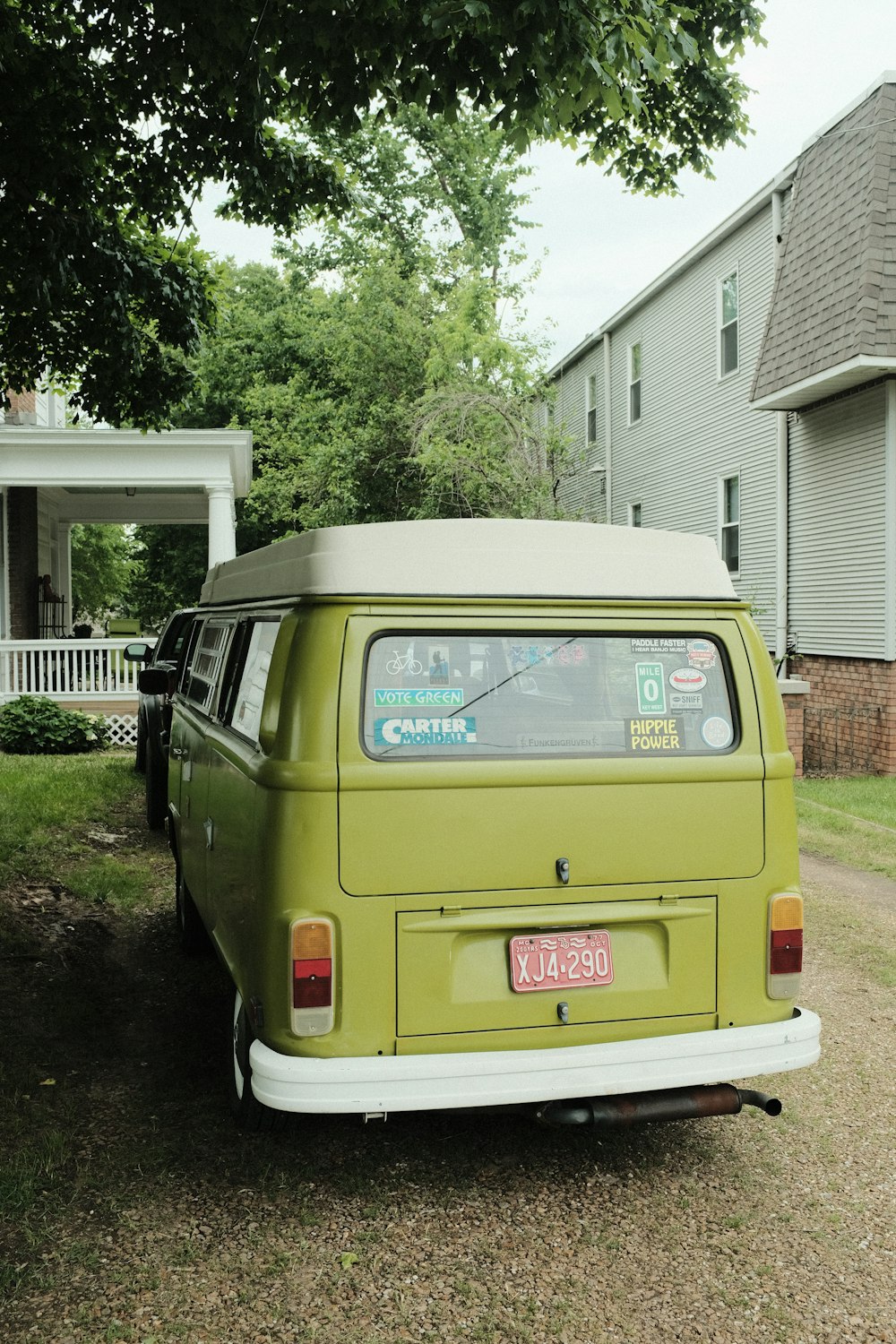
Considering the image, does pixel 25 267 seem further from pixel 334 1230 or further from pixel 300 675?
pixel 334 1230

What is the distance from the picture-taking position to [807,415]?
49.9 ft

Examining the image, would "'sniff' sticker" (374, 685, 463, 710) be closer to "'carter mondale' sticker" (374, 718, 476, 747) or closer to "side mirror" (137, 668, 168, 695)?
"'carter mondale' sticker" (374, 718, 476, 747)

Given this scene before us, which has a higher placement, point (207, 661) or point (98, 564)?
point (98, 564)

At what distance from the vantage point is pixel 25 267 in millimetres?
7832

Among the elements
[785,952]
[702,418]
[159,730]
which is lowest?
[785,952]

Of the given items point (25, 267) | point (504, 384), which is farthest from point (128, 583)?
point (25, 267)

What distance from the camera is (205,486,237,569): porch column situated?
17.0m

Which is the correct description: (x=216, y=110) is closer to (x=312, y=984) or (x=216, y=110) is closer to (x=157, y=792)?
(x=157, y=792)

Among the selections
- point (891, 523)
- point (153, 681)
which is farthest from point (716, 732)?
point (891, 523)

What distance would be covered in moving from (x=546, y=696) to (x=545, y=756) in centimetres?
19

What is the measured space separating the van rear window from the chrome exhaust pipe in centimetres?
107

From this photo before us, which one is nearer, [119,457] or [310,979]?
[310,979]

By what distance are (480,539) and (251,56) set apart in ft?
15.2

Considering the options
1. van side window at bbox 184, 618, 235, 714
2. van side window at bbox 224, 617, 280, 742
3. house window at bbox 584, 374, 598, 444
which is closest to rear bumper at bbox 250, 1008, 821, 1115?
van side window at bbox 224, 617, 280, 742
